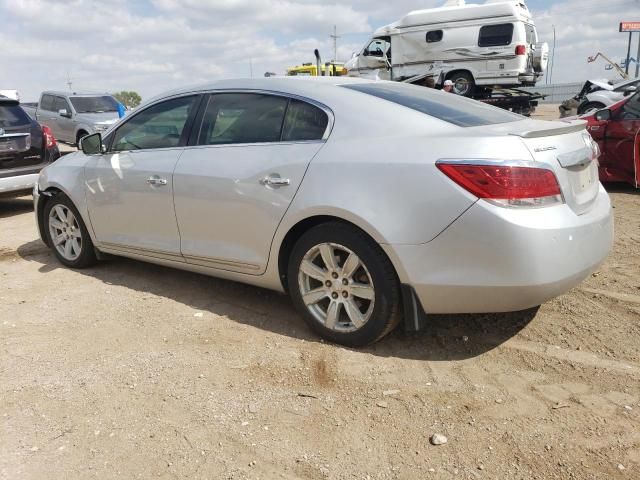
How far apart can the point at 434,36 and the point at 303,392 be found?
17.4m

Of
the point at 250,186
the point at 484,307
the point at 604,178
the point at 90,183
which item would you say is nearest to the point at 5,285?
the point at 90,183

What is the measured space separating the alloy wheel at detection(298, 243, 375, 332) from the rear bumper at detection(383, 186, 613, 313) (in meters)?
0.27

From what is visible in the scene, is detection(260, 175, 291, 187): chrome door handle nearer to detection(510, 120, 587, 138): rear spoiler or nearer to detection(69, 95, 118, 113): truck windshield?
detection(510, 120, 587, 138): rear spoiler

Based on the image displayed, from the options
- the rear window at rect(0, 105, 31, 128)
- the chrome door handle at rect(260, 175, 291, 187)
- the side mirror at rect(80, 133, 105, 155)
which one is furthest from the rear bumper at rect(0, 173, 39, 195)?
the chrome door handle at rect(260, 175, 291, 187)

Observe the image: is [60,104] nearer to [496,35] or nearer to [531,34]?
[496,35]

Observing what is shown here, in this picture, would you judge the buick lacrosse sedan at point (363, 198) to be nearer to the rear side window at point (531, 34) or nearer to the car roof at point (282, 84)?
the car roof at point (282, 84)

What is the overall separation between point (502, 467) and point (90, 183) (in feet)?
12.3

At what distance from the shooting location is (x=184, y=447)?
99.3 inches

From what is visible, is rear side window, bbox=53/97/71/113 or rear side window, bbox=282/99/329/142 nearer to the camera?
rear side window, bbox=282/99/329/142

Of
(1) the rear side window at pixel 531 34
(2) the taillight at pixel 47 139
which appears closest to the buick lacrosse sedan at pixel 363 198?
(2) the taillight at pixel 47 139

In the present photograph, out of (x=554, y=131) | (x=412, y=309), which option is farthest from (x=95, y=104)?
(x=554, y=131)

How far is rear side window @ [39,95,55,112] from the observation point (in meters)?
16.4

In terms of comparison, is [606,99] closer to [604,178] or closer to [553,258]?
[604,178]

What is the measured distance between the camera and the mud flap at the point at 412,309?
9.86 feet
